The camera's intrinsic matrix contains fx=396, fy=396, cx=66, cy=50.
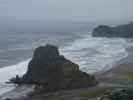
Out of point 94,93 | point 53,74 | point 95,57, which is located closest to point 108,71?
point 53,74

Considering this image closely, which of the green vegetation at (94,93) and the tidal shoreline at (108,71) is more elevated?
the tidal shoreline at (108,71)

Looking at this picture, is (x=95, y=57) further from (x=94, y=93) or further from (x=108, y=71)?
(x=94, y=93)

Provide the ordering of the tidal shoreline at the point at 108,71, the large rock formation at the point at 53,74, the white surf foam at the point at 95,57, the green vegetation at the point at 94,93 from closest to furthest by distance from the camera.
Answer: the green vegetation at the point at 94,93, the tidal shoreline at the point at 108,71, the large rock formation at the point at 53,74, the white surf foam at the point at 95,57

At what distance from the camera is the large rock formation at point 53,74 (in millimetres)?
69500

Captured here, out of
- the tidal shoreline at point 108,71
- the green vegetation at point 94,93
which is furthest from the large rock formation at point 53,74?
the green vegetation at point 94,93

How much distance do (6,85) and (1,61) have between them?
3469cm

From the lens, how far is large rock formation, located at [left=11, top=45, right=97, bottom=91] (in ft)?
228

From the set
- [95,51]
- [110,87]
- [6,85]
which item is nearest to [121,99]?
[110,87]

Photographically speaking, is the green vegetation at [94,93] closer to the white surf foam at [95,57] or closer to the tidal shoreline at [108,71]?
the tidal shoreline at [108,71]

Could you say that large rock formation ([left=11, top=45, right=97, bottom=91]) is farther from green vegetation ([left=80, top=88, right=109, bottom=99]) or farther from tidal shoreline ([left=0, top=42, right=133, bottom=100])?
green vegetation ([left=80, top=88, right=109, bottom=99])

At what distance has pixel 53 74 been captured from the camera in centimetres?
7075

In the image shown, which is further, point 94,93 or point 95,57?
point 95,57

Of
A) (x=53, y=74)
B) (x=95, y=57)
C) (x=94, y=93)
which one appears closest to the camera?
(x=94, y=93)

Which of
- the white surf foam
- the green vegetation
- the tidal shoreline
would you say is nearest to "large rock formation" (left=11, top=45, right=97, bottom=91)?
the tidal shoreline
